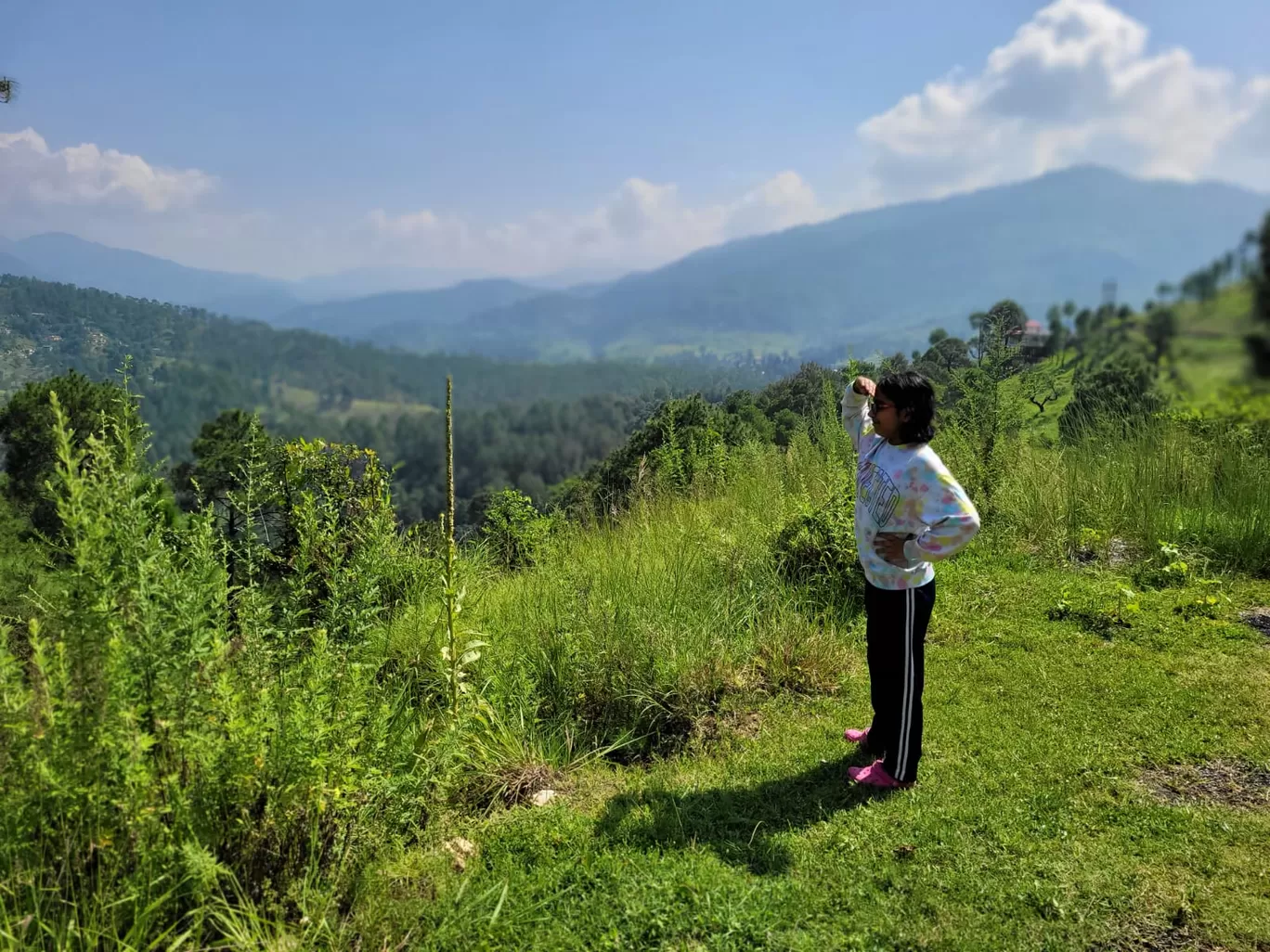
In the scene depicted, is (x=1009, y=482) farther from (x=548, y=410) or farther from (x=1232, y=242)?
(x=548, y=410)

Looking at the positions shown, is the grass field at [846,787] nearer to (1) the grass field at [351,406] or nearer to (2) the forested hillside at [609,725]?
(2) the forested hillside at [609,725]

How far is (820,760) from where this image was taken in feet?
13.3

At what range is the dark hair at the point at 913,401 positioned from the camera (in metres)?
3.43

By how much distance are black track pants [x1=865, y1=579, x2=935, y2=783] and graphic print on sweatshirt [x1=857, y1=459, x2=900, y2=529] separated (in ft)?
1.25

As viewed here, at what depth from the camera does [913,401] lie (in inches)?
135

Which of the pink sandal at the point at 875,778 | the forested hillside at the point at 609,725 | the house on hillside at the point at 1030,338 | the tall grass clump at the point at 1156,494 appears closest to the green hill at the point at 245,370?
the forested hillside at the point at 609,725

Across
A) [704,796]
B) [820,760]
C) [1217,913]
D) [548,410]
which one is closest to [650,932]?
[704,796]

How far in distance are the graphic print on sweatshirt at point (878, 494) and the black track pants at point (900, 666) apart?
1.25 ft

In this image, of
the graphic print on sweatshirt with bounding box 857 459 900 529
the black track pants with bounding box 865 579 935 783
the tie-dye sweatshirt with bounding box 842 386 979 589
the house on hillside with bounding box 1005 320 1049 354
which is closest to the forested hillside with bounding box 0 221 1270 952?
the black track pants with bounding box 865 579 935 783

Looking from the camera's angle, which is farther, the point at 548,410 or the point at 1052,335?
the point at 548,410

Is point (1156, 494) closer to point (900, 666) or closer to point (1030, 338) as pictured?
point (1030, 338)

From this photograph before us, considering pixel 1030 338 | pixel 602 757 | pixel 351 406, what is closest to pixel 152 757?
pixel 602 757

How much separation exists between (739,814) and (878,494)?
1750 mm

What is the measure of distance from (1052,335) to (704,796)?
16.7 feet
